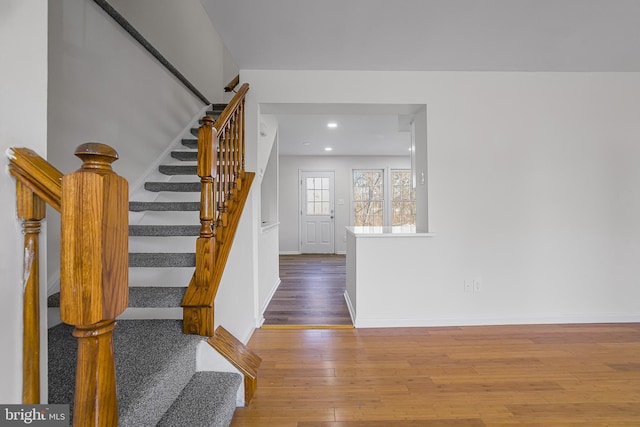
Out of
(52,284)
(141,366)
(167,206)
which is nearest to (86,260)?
(141,366)

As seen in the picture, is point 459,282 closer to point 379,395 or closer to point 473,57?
point 379,395

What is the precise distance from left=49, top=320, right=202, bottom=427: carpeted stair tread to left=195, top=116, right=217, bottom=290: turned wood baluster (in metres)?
0.30

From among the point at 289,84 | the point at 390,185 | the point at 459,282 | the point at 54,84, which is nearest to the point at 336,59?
the point at 289,84

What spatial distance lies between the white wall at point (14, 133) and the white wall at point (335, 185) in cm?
665

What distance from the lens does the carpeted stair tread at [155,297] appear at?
5.27 feet

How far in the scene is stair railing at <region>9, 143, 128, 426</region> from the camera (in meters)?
0.60

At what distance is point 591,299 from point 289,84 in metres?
3.45

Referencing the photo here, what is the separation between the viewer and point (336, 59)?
2.59 m

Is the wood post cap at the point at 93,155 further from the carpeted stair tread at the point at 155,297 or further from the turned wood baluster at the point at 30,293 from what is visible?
the carpeted stair tread at the point at 155,297

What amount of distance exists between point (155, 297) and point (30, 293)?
0.97m

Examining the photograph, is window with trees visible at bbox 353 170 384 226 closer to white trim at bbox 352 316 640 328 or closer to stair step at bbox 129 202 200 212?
white trim at bbox 352 316 640 328

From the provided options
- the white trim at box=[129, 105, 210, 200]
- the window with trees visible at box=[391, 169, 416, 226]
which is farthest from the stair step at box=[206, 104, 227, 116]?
the window with trees visible at box=[391, 169, 416, 226]

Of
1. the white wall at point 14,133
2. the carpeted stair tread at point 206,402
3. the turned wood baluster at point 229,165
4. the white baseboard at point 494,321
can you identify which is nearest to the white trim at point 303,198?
the white baseboard at point 494,321

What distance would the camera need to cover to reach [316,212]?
7531 millimetres
